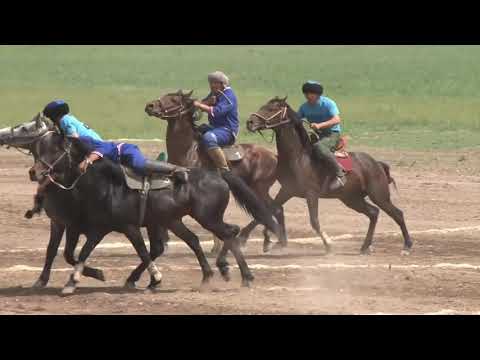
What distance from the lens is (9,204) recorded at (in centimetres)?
2355

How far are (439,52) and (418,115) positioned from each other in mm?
53667

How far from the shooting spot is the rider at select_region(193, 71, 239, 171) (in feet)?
61.0

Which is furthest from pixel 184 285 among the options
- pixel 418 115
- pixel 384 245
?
pixel 418 115

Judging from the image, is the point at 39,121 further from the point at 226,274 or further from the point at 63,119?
the point at 226,274

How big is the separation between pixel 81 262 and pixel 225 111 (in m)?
4.11

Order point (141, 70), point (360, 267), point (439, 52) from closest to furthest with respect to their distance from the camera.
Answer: point (360, 267)
point (141, 70)
point (439, 52)

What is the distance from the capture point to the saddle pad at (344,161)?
19953mm

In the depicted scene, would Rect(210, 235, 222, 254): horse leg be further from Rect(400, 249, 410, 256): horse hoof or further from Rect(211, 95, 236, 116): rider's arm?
Rect(400, 249, 410, 256): horse hoof

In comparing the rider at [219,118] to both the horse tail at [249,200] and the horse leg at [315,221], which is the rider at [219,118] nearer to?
the horse leg at [315,221]

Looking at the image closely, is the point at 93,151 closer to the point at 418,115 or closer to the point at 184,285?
the point at 184,285

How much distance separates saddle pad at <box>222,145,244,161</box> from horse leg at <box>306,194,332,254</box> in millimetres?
1223

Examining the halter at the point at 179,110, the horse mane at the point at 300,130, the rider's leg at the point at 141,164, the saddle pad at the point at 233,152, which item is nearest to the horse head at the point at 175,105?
the halter at the point at 179,110

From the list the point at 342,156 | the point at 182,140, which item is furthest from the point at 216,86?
the point at 342,156

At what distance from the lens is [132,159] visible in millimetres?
15961
